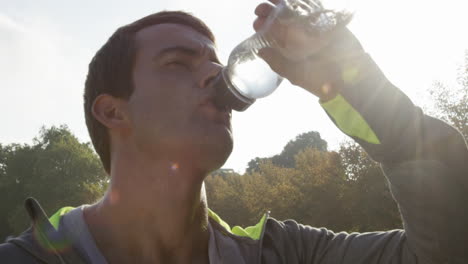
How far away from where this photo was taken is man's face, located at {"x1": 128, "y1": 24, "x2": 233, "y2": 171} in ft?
8.89

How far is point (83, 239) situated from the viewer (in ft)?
8.72

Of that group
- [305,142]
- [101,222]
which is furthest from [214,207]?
[305,142]

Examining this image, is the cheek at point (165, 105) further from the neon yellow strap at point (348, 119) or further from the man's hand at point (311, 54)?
the neon yellow strap at point (348, 119)

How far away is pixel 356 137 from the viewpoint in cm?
204

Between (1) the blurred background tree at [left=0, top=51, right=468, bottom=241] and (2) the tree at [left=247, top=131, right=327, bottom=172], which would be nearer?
(1) the blurred background tree at [left=0, top=51, right=468, bottom=241]

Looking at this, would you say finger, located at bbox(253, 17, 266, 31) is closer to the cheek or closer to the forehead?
the cheek

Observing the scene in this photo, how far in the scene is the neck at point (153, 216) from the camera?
111 inches

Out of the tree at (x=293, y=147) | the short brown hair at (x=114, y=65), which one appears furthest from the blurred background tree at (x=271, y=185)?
the tree at (x=293, y=147)

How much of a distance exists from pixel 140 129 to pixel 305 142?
3964 inches

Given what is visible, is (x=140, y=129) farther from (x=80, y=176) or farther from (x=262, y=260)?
(x=80, y=176)

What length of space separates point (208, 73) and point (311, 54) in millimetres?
950

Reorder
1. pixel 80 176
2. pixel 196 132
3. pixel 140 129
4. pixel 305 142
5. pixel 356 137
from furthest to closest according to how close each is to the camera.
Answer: pixel 305 142, pixel 80 176, pixel 140 129, pixel 196 132, pixel 356 137

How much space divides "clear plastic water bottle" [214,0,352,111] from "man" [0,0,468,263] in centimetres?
6

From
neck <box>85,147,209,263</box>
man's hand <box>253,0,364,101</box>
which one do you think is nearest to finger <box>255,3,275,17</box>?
man's hand <box>253,0,364,101</box>
